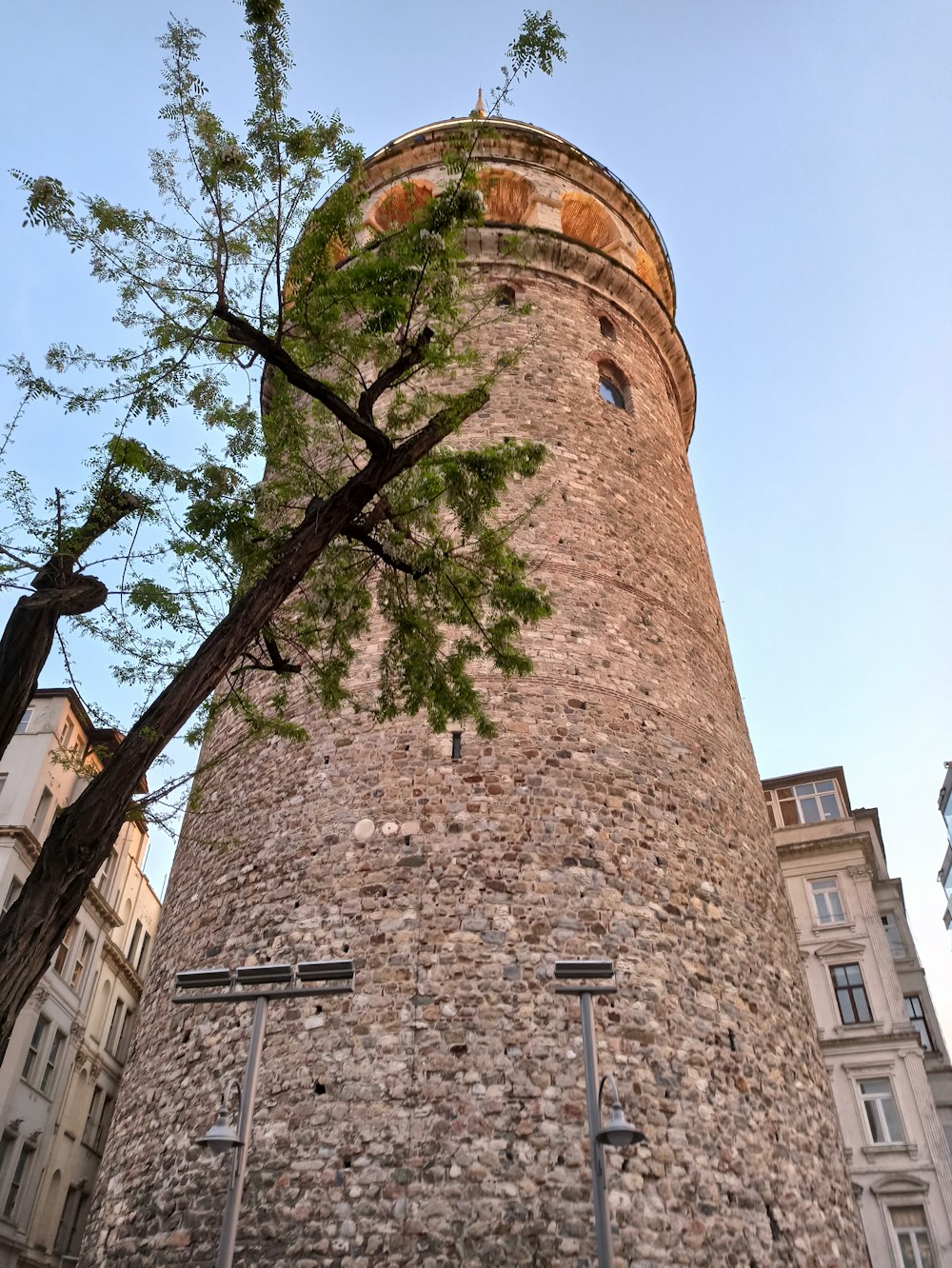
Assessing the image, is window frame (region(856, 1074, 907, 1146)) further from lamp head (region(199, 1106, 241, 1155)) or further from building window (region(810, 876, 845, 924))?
lamp head (region(199, 1106, 241, 1155))

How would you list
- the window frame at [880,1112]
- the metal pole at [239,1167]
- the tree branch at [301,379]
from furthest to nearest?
1. the window frame at [880,1112]
2. the tree branch at [301,379]
3. the metal pole at [239,1167]

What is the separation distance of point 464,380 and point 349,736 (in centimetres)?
523

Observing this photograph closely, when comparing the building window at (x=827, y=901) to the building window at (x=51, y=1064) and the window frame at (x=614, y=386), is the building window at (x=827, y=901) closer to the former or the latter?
the window frame at (x=614, y=386)

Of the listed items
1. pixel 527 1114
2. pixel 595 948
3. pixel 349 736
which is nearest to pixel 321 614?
pixel 349 736

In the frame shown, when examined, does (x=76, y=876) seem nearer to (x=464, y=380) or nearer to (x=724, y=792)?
(x=724, y=792)

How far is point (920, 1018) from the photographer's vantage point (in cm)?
2023

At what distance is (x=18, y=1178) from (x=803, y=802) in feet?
50.6

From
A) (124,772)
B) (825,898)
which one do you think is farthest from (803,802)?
(124,772)

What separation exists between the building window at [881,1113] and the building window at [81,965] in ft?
44.5

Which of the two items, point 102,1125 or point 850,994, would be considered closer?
point 850,994

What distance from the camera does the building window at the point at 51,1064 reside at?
1667 centimetres

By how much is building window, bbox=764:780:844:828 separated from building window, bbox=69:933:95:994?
13.3 m

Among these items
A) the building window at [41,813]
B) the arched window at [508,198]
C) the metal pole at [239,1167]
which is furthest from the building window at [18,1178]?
the arched window at [508,198]

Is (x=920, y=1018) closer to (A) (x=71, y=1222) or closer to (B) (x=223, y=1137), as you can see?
(A) (x=71, y=1222)
